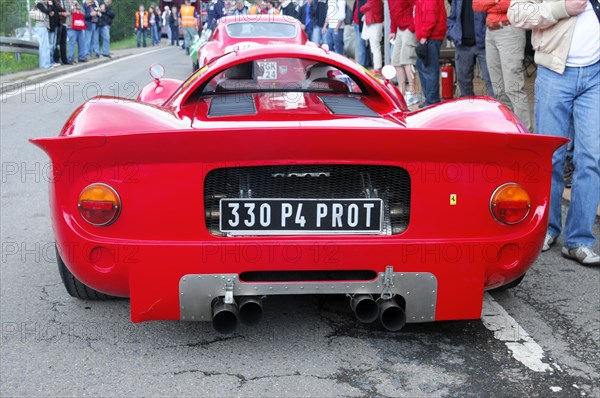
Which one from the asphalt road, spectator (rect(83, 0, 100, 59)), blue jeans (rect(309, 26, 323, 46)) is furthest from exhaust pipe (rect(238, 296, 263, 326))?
spectator (rect(83, 0, 100, 59))

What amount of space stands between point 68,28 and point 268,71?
14920 millimetres

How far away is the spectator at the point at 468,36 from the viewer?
7.52 m

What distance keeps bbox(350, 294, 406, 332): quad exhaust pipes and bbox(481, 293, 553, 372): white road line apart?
505mm

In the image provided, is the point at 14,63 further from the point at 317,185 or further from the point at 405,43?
the point at 317,185

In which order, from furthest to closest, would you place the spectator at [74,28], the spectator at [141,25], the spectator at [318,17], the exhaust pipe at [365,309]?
the spectator at [141,25] → the spectator at [74,28] → the spectator at [318,17] → the exhaust pipe at [365,309]

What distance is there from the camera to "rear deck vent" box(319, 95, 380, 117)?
3.46 meters

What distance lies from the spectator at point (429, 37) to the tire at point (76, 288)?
5.86 metres

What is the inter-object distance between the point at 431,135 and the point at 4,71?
14.7 m

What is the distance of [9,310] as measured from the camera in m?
3.57

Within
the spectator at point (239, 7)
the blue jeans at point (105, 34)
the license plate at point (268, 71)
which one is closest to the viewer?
the license plate at point (268, 71)

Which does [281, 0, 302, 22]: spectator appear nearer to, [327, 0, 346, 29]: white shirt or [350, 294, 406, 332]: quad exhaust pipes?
[327, 0, 346, 29]: white shirt

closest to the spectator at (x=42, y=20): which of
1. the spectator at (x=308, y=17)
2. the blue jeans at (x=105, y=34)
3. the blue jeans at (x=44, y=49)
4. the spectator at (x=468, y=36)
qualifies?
the blue jeans at (x=44, y=49)

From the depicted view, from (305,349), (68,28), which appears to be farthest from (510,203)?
(68,28)

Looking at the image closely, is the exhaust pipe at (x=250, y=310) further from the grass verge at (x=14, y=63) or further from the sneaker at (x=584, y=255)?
the grass verge at (x=14, y=63)
